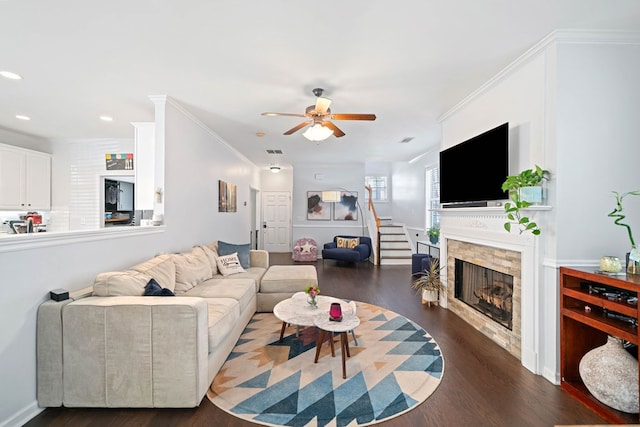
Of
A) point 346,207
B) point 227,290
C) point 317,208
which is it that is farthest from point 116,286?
point 346,207

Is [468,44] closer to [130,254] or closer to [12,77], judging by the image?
[130,254]

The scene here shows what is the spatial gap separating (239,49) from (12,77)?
2.55 meters

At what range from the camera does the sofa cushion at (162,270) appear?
2.82 metres

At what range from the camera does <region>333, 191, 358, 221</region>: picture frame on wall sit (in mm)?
8844

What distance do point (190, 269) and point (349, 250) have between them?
181 inches

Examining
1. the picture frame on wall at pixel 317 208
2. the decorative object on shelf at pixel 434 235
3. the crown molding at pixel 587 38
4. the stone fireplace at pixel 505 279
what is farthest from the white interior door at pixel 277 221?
the crown molding at pixel 587 38

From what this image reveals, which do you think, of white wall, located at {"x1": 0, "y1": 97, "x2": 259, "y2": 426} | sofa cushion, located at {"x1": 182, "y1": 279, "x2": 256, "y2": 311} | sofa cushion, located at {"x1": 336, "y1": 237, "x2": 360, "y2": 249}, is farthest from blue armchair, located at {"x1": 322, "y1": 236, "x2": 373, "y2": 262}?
sofa cushion, located at {"x1": 182, "y1": 279, "x2": 256, "y2": 311}

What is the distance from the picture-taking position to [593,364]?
6.70 ft

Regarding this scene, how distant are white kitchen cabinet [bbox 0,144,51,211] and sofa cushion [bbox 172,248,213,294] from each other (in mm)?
3557

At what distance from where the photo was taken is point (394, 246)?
8.34 meters

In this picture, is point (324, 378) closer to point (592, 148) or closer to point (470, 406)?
point (470, 406)

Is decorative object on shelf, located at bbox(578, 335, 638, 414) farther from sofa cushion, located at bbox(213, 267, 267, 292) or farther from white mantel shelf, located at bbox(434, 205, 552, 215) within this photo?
sofa cushion, located at bbox(213, 267, 267, 292)

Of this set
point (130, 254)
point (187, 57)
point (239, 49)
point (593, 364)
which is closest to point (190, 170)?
point (130, 254)

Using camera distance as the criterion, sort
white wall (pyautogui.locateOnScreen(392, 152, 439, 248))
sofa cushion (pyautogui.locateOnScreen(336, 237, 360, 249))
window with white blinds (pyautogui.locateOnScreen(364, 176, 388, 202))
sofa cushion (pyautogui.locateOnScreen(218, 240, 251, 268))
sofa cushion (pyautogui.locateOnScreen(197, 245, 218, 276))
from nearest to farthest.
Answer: sofa cushion (pyautogui.locateOnScreen(197, 245, 218, 276)), sofa cushion (pyautogui.locateOnScreen(218, 240, 251, 268)), white wall (pyautogui.locateOnScreen(392, 152, 439, 248)), sofa cushion (pyautogui.locateOnScreen(336, 237, 360, 249)), window with white blinds (pyautogui.locateOnScreen(364, 176, 388, 202))
